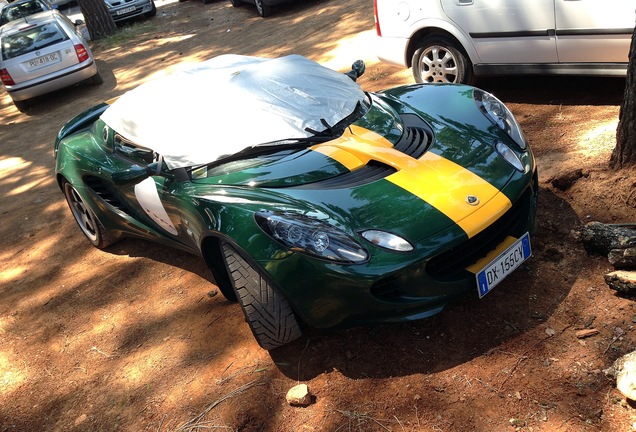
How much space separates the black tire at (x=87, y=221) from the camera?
4988mm

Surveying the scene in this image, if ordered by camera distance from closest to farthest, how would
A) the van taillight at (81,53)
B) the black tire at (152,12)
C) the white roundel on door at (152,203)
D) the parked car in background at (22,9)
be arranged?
A: the white roundel on door at (152,203) → the van taillight at (81,53) → the parked car in background at (22,9) → the black tire at (152,12)

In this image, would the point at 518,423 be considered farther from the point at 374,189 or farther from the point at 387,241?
the point at 374,189

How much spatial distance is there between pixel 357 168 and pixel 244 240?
2.59 ft

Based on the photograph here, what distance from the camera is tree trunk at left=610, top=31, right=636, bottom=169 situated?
3.72 m

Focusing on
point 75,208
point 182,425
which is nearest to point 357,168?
point 182,425

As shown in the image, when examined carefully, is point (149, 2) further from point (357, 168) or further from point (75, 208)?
point (357, 168)

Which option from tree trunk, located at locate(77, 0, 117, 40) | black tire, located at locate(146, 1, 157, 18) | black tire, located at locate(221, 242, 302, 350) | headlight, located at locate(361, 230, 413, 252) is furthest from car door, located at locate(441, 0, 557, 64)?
black tire, located at locate(146, 1, 157, 18)

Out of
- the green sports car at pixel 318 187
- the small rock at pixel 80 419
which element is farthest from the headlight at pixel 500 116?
the small rock at pixel 80 419

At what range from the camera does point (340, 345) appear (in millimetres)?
3338

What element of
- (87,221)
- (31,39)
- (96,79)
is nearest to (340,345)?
(87,221)

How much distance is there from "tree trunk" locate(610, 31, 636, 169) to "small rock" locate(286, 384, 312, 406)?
8.46 ft

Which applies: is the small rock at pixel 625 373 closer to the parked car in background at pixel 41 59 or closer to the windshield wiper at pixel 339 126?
the windshield wiper at pixel 339 126

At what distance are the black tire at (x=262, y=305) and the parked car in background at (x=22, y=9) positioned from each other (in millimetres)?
11986

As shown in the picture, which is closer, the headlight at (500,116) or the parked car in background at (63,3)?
the headlight at (500,116)
